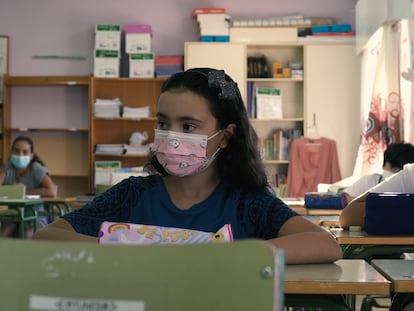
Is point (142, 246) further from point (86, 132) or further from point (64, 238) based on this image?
point (86, 132)

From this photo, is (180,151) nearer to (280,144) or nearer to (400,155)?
(400,155)

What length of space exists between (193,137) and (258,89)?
6173 mm

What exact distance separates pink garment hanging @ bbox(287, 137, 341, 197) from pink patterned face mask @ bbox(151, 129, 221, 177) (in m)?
5.96

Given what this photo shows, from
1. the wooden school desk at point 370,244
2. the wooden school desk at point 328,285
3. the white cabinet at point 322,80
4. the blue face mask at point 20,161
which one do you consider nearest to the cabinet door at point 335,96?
the white cabinet at point 322,80

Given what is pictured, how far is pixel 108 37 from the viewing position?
805cm

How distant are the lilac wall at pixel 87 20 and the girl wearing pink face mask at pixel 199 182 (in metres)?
6.44

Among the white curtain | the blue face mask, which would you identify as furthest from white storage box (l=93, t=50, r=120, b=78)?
the white curtain

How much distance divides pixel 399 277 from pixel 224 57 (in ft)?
21.3

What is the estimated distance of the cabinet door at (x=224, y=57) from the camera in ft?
26.2

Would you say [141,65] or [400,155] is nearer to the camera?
[400,155]

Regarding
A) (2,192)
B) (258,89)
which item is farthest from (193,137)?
(258,89)

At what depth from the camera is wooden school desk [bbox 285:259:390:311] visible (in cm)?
150

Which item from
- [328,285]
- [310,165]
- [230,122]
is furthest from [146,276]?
[310,165]

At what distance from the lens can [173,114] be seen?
191 centimetres
